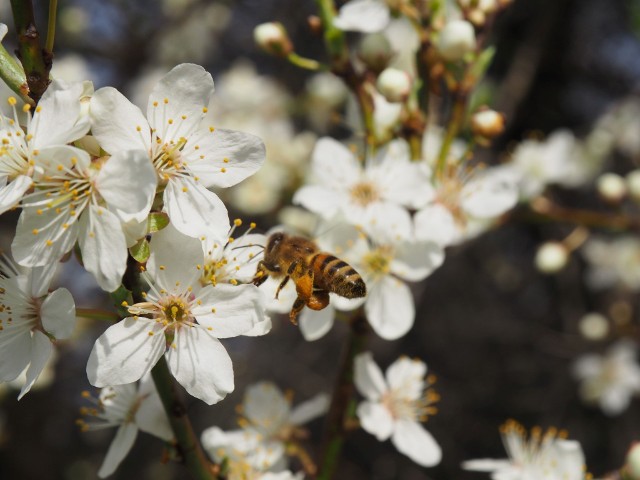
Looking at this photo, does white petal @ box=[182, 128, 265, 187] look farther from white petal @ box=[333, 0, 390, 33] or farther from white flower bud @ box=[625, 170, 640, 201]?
white flower bud @ box=[625, 170, 640, 201]

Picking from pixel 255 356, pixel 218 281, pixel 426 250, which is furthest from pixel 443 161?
pixel 255 356

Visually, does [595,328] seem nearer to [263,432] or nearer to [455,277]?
[455,277]

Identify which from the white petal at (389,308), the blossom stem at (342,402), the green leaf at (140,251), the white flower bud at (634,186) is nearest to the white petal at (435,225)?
the white petal at (389,308)

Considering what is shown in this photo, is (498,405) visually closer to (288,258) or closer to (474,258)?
(474,258)

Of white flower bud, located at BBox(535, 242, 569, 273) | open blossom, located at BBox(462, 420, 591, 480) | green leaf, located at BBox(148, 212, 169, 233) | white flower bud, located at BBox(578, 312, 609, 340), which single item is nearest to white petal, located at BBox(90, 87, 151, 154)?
green leaf, located at BBox(148, 212, 169, 233)

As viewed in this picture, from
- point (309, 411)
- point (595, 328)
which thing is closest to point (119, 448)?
point (309, 411)

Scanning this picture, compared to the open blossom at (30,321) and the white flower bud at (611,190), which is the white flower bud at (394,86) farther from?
the white flower bud at (611,190)
